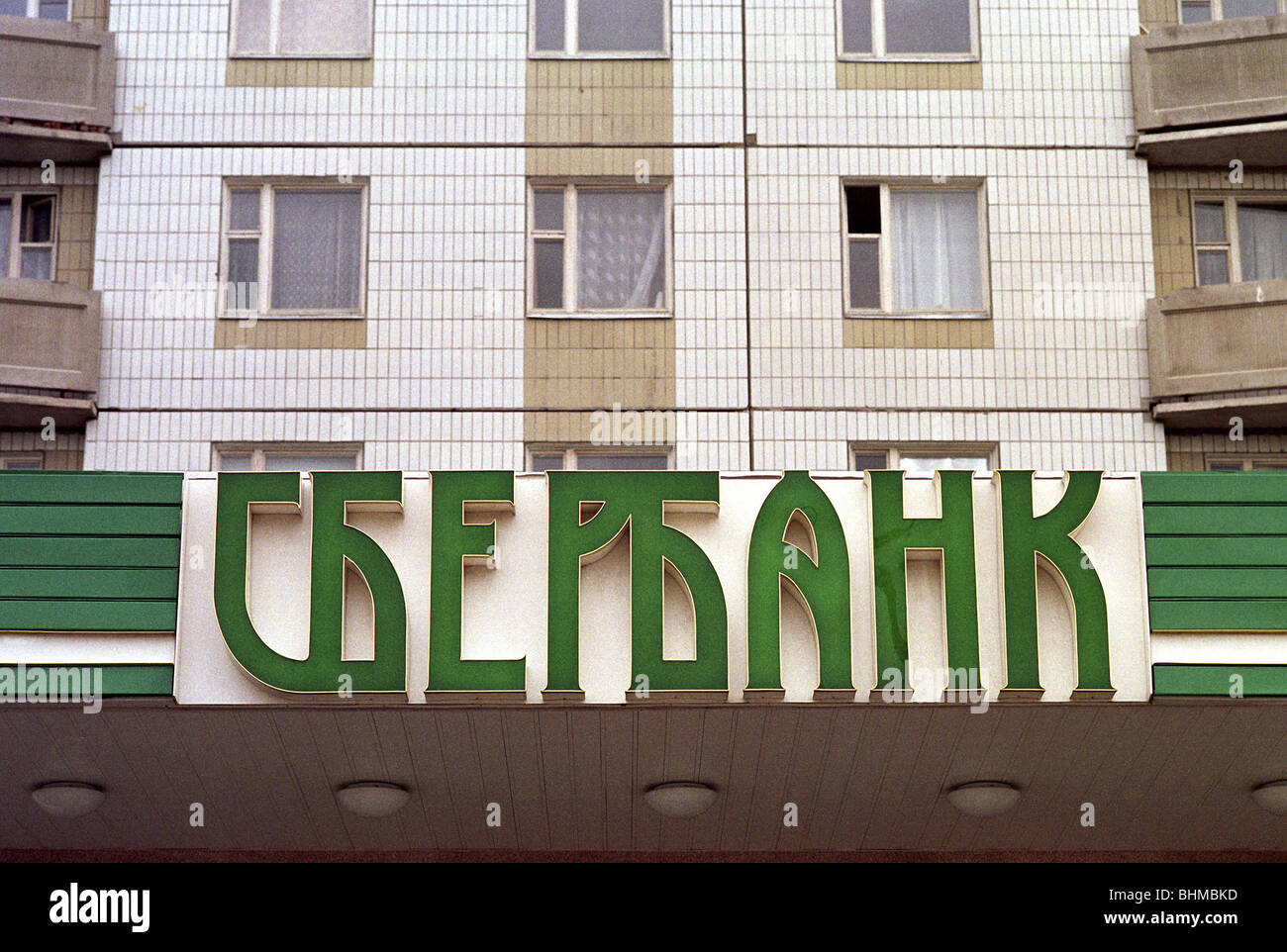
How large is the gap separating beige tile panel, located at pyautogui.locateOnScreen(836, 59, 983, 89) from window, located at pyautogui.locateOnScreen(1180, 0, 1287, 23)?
97.9 inches

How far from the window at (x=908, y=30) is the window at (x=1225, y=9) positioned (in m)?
2.41

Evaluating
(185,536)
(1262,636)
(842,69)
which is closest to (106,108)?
(185,536)

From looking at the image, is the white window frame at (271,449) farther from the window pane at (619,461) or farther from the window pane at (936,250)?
the window pane at (936,250)

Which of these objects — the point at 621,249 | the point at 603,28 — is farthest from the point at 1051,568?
the point at 603,28

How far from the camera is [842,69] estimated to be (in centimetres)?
1798

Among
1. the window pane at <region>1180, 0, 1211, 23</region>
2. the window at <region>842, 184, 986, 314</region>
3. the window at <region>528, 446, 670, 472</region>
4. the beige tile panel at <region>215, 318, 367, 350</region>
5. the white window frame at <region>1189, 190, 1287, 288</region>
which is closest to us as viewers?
the window at <region>528, 446, 670, 472</region>

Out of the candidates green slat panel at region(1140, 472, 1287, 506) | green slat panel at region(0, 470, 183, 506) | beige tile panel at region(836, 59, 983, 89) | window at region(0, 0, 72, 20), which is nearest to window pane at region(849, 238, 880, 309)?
beige tile panel at region(836, 59, 983, 89)

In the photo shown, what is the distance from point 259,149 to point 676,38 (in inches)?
180

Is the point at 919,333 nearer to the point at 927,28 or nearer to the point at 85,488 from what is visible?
the point at 927,28

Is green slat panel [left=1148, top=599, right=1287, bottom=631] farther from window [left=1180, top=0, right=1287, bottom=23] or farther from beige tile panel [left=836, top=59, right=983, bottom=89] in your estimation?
window [left=1180, top=0, right=1287, bottom=23]

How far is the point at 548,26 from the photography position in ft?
59.6

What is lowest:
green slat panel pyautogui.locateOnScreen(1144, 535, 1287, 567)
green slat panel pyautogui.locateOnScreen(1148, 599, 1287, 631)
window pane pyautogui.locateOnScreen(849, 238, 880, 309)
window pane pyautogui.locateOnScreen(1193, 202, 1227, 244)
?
green slat panel pyautogui.locateOnScreen(1148, 599, 1287, 631)

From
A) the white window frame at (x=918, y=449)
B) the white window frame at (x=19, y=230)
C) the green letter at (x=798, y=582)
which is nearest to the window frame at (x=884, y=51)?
the white window frame at (x=918, y=449)

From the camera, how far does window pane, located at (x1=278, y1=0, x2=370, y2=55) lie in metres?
18.1
